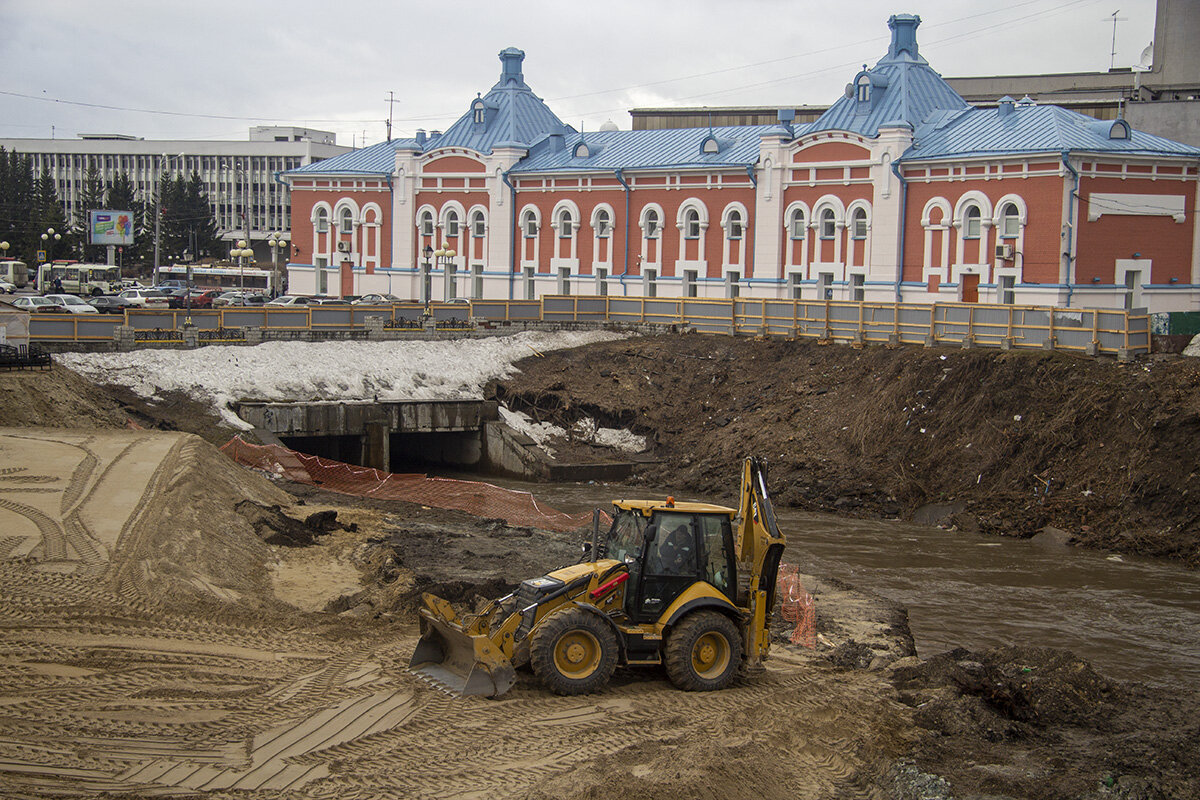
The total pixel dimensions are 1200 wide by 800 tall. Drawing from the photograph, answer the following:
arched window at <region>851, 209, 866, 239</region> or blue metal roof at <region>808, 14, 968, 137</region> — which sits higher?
blue metal roof at <region>808, 14, 968, 137</region>

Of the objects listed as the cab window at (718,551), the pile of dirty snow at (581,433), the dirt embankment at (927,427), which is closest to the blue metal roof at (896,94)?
the dirt embankment at (927,427)

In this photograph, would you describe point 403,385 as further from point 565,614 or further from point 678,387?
point 565,614

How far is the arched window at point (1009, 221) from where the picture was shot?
1446 inches

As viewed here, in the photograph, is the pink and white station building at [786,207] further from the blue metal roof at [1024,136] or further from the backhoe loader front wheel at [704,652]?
the backhoe loader front wheel at [704,652]

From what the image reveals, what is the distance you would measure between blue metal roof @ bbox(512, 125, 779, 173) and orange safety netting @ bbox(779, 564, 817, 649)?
26596mm

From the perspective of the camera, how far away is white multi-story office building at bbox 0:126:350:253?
11688cm

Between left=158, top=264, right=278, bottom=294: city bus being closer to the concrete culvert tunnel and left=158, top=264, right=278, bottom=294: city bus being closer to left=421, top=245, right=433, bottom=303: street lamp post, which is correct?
left=421, top=245, right=433, bottom=303: street lamp post

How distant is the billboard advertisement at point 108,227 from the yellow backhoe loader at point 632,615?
79296mm

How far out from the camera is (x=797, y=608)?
17656 mm

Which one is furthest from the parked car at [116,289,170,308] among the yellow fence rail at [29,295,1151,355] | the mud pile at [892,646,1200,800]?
the mud pile at [892,646,1200,800]

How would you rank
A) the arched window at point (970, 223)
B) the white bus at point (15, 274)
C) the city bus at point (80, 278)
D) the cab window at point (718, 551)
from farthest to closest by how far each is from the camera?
the white bus at point (15, 274) < the city bus at point (80, 278) < the arched window at point (970, 223) < the cab window at point (718, 551)

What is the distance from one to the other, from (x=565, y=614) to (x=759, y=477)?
2998 mm

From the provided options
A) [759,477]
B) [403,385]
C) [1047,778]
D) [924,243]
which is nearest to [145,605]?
[759,477]

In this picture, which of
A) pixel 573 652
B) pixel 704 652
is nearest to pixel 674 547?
pixel 704 652
